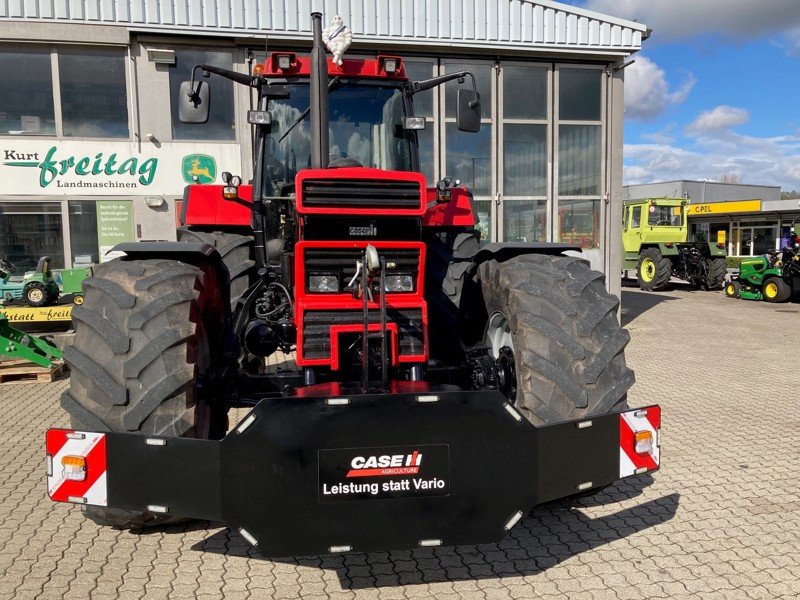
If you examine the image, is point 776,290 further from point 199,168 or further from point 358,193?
point 358,193

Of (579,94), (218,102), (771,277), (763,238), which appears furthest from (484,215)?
(763,238)

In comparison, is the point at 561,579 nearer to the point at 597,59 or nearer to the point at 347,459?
the point at 347,459

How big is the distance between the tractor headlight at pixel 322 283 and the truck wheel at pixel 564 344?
93 centimetres

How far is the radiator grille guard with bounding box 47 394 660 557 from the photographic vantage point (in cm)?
234

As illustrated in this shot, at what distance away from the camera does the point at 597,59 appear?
11664 millimetres

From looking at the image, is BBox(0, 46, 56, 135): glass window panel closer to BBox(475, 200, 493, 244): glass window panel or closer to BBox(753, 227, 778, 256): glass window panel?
BBox(475, 200, 493, 244): glass window panel

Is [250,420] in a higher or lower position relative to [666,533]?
higher

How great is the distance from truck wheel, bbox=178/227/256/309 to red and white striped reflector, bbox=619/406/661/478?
10.8 feet

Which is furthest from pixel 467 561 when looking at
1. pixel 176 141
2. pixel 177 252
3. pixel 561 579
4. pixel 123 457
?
pixel 176 141

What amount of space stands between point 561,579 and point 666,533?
→ 854mm

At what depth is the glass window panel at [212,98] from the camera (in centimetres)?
1035

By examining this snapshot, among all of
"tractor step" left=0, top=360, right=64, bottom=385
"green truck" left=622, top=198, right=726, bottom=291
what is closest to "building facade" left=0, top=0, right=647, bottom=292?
"tractor step" left=0, top=360, right=64, bottom=385

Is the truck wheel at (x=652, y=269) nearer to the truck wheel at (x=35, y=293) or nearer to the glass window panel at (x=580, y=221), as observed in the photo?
the glass window panel at (x=580, y=221)

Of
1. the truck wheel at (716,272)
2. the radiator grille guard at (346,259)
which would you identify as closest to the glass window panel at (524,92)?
the radiator grille guard at (346,259)
